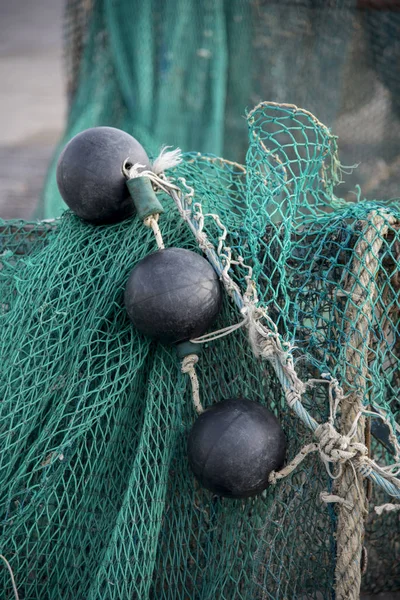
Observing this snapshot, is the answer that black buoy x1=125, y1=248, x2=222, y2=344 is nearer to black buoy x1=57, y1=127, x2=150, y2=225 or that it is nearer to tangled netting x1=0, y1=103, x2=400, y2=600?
tangled netting x1=0, y1=103, x2=400, y2=600

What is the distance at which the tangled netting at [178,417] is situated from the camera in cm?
150

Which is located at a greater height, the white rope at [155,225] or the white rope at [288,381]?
the white rope at [155,225]

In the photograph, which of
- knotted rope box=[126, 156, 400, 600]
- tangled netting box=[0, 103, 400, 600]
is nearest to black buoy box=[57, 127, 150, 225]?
tangled netting box=[0, 103, 400, 600]

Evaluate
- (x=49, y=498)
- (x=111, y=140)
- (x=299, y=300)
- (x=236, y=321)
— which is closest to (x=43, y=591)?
(x=49, y=498)

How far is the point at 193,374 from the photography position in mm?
1533

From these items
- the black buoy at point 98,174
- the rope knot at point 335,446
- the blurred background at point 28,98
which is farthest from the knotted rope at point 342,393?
the blurred background at point 28,98

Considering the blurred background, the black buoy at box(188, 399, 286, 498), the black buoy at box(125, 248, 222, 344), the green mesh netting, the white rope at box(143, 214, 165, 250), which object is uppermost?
the white rope at box(143, 214, 165, 250)

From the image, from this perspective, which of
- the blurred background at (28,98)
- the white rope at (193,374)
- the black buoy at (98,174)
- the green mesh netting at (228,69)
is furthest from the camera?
the blurred background at (28,98)

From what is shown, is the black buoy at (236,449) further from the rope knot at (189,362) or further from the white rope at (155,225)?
the white rope at (155,225)

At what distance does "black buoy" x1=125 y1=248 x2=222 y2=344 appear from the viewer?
1452 mm

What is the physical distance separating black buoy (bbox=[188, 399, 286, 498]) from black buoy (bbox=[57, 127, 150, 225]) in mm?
585

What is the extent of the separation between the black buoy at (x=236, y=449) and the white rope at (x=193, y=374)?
0.05 metres

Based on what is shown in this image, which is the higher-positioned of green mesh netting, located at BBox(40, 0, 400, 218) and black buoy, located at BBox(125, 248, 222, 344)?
black buoy, located at BBox(125, 248, 222, 344)

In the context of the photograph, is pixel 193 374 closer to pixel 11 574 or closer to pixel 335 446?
pixel 335 446
